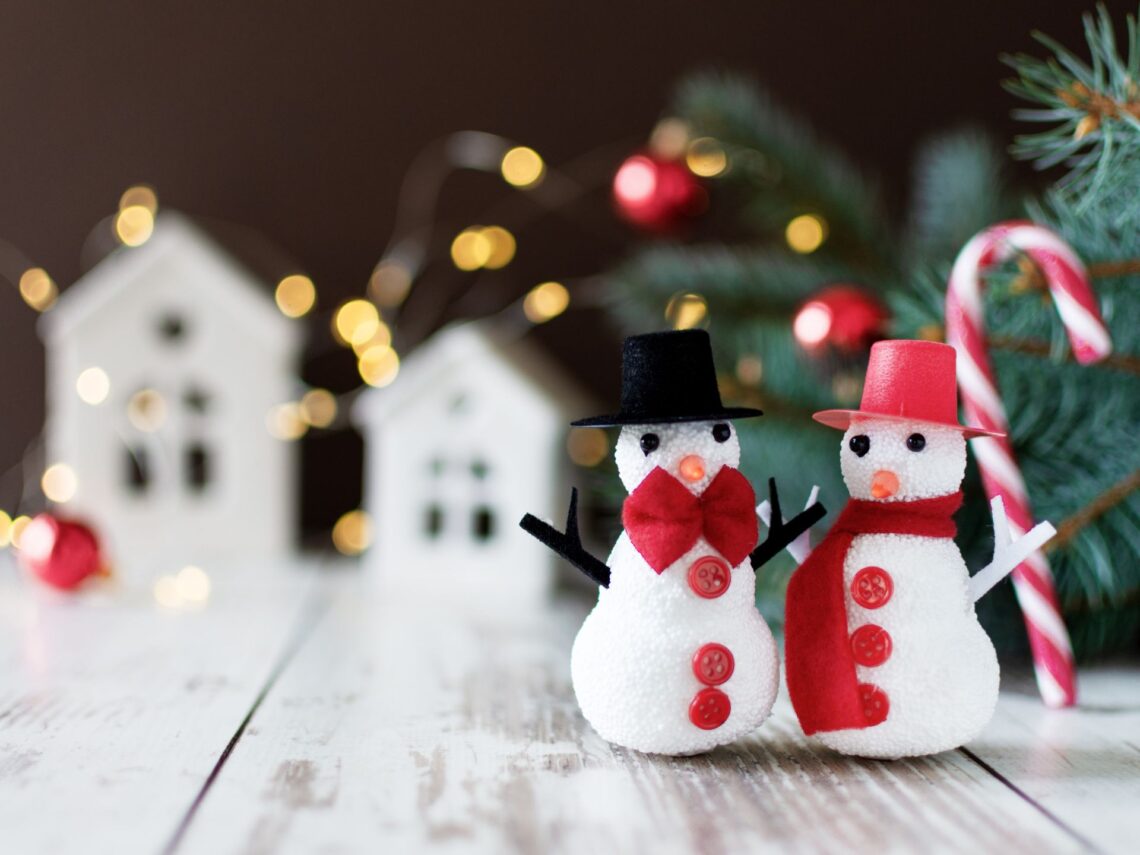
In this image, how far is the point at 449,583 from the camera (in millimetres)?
1098

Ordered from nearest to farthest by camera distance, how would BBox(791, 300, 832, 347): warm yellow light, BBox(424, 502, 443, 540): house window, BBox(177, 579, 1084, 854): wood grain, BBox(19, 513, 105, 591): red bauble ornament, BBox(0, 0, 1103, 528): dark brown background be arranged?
BBox(177, 579, 1084, 854): wood grain, BBox(791, 300, 832, 347): warm yellow light, BBox(19, 513, 105, 591): red bauble ornament, BBox(424, 502, 443, 540): house window, BBox(0, 0, 1103, 528): dark brown background

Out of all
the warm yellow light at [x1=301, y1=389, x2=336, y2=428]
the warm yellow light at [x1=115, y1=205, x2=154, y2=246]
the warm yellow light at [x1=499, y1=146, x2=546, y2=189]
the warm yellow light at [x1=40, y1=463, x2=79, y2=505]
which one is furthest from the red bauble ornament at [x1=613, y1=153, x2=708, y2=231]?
the warm yellow light at [x1=40, y1=463, x2=79, y2=505]

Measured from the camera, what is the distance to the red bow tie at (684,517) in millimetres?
555

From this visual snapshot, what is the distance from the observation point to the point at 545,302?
52.9 inches

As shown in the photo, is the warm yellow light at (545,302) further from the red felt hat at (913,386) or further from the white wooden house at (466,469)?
the red felt hat at (913,386)

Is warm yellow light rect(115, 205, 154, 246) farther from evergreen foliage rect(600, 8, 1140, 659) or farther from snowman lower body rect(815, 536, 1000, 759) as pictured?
snowman lower body rect(815, 536, 1000, 759)

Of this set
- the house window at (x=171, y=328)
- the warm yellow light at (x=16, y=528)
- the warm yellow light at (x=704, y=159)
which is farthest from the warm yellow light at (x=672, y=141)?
the warm yellow light at (x=16, y=528)

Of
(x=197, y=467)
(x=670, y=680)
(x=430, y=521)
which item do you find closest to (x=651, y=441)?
(x=670, y=680)

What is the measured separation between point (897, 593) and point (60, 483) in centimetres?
101

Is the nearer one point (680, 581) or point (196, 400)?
point (680, 581)

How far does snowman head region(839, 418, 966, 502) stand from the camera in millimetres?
570

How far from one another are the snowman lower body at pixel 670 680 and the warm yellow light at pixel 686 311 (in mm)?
496

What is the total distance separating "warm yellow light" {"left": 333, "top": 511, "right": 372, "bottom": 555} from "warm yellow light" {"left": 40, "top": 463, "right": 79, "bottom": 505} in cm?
31

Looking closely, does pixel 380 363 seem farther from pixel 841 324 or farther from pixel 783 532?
pixel 783 532
